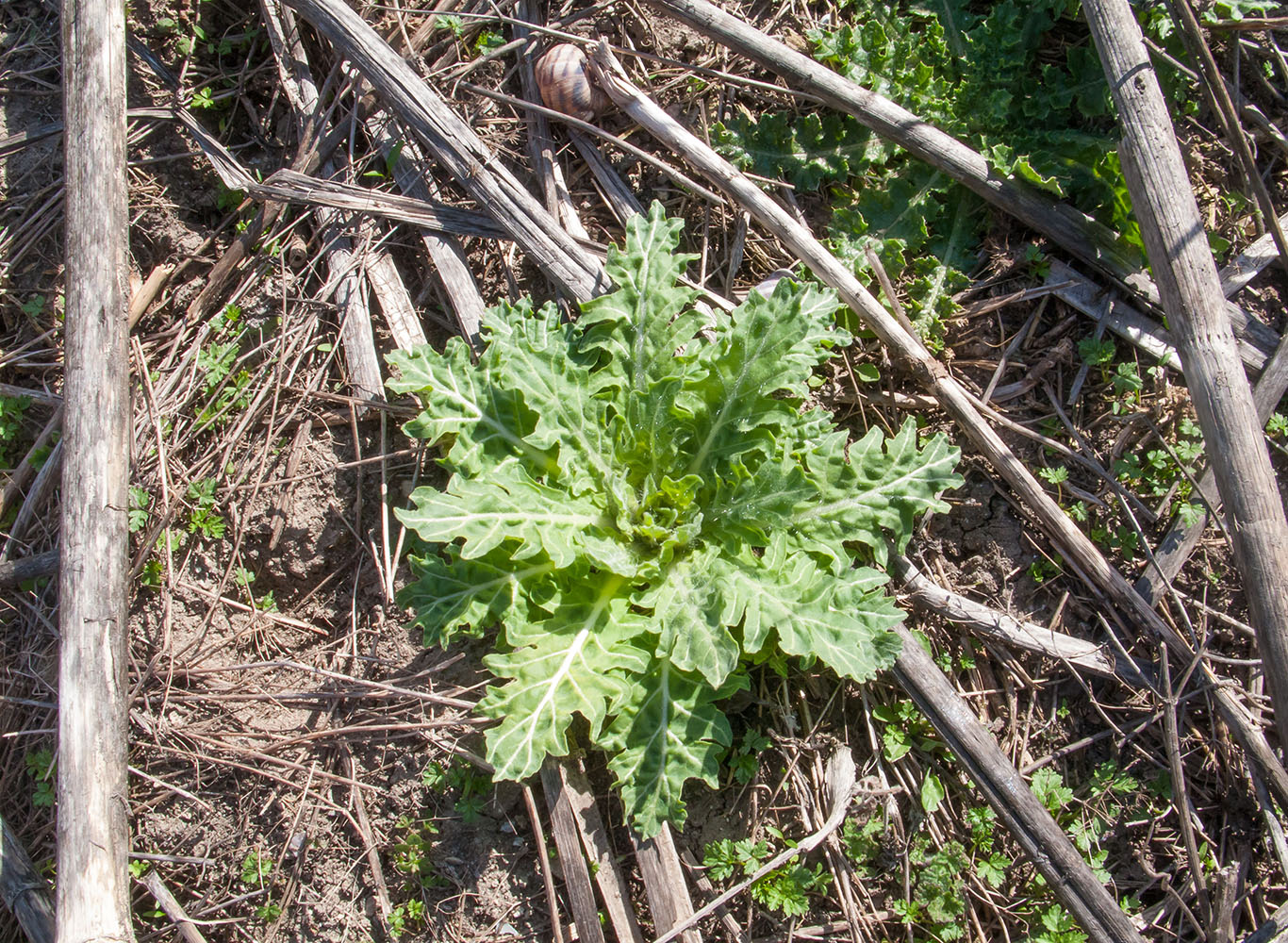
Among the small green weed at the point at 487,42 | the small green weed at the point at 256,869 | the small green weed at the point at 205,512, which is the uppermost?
the small green weed at the point at 487,42

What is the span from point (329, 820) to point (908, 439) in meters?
2.58

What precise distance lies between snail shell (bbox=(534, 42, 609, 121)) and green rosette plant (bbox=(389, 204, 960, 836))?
75 cm

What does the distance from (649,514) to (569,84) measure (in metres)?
1.85

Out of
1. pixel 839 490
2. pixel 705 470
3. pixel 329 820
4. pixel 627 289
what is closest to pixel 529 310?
pixel 627 289

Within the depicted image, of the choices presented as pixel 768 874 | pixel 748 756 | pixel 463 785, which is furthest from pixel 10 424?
pixel 768 874

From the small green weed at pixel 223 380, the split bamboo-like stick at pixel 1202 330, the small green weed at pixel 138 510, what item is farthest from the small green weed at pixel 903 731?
the small green weed at pixel 138 510

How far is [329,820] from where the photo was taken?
320 centimetres

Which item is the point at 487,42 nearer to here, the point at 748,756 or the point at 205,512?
the point at 205,512

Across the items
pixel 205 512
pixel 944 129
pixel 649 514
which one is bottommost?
pixel 205 512

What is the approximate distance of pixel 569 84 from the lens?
3.46 meters

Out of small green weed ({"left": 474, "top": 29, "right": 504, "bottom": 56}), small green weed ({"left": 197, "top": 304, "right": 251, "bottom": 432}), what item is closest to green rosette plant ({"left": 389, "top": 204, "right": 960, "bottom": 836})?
small green weed ({"left": 197, "top": 304, "right": 251, "bottom": 432})

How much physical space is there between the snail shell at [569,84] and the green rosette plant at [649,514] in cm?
75

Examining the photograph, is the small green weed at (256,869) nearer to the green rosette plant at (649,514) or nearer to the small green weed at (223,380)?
the green rosette plant at (649,514)

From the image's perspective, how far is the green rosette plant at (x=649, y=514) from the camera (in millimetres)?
2658
